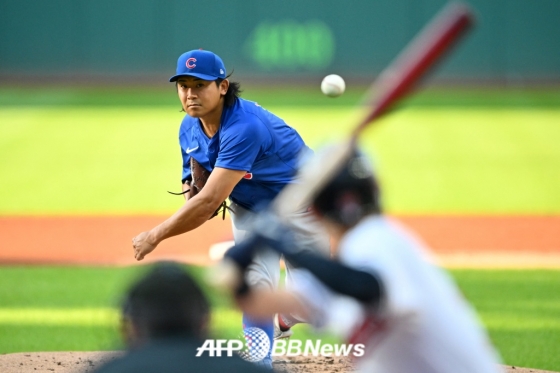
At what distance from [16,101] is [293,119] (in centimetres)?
891

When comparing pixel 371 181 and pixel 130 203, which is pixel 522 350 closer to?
pixel 371 181

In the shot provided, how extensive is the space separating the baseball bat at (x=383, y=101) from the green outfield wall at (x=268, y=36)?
990 inches

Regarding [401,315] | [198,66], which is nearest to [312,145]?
[198,66]

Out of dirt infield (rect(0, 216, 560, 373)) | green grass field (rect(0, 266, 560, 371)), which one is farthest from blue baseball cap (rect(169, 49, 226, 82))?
dirt infield (rect(0, 216, 560, 373))

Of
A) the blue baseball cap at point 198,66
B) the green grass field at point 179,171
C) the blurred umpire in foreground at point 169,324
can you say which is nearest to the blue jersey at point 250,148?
the blue baseball cap at point 198,66

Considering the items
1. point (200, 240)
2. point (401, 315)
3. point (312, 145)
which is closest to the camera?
point (401, 315)

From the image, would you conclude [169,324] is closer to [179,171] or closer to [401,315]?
[401,315]

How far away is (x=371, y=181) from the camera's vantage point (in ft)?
9.85

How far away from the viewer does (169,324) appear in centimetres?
229

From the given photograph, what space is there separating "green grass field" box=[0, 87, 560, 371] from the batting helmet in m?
2.45

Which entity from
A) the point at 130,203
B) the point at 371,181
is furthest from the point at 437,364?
the point at 130,203

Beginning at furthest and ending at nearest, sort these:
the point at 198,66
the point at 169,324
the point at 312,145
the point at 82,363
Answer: the point at 312,145, the point at 82,363, the point at 198,66, the point at 169,324

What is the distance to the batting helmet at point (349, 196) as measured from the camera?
9.80 feet

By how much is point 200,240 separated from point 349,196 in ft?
31.0
